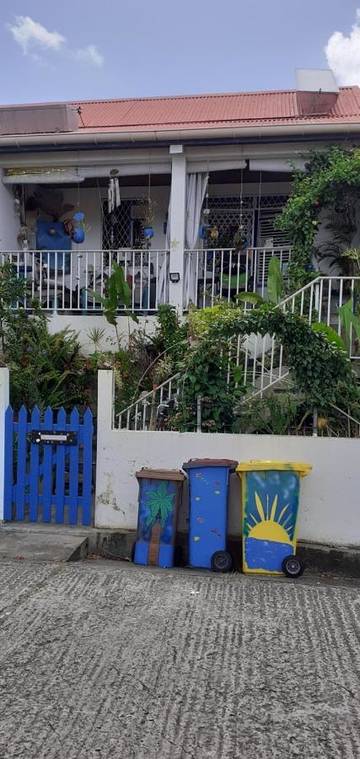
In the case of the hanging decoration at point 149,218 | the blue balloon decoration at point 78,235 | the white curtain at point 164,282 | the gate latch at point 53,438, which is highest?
the hanging decoration at point 149,218

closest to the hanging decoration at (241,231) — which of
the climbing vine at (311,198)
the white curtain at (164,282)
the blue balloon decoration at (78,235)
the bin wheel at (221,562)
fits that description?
the climbing vine at (311,198)

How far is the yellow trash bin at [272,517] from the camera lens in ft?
15.2

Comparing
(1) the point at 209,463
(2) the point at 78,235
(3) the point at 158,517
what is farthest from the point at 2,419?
(2) the point at 78,235

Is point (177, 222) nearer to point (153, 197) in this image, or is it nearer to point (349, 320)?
point (153, 197)

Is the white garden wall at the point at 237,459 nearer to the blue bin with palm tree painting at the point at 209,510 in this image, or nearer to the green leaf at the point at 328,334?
the blue bin with palm tree painting at the point at 209,510

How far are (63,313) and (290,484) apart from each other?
15.8ft

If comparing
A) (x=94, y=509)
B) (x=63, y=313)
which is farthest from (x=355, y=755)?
(x=63, y=313)

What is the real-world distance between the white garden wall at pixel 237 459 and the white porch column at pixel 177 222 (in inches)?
117

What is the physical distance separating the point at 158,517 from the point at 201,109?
351 inches

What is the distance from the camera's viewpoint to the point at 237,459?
518 cm

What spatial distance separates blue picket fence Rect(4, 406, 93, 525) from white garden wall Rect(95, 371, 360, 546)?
163mm

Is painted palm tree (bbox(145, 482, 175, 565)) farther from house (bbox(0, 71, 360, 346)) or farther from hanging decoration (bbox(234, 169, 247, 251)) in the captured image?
hanging decoration (bbox(234, 169, 247, 251))

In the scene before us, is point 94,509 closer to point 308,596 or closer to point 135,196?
point 308,596

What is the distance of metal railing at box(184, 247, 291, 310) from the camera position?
318 inches
